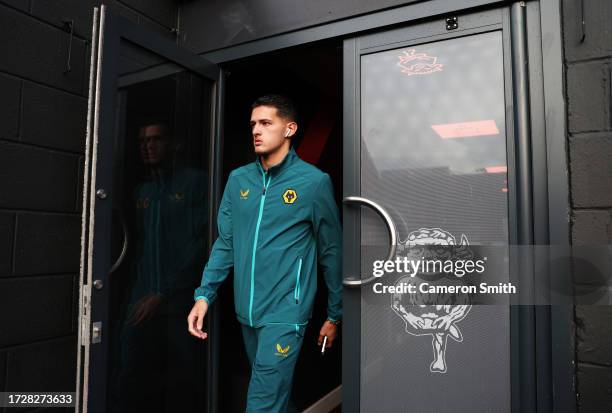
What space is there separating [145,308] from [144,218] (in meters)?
0.39

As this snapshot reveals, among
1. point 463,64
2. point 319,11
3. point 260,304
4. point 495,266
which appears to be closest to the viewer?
point 495,266

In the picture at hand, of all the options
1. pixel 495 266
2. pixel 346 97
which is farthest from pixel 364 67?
pixel 495 266

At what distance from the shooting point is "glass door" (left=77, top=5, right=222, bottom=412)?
1.57m

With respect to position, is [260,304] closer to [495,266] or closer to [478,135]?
[495,266]

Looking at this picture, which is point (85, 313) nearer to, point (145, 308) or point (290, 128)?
point (145, 308)

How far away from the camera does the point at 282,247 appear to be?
181 cm

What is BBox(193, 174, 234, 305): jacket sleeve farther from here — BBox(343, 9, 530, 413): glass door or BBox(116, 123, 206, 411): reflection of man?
BBox(343, 9, 530, 413): glass door

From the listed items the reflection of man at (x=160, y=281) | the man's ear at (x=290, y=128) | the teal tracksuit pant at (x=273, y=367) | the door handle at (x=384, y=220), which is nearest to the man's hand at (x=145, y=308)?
the reflection of man at (x=160, y=281)

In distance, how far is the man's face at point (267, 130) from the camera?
6.39 feet

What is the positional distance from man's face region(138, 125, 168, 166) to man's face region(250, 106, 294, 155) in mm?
420

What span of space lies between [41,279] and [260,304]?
2.95 feet

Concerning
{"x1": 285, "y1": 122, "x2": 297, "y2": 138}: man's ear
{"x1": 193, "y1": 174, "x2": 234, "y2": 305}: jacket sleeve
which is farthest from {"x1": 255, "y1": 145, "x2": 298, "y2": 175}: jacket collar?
{"x1": 193, "y1": 174, "x2": 234, "y2": 305}: jacket sleeve

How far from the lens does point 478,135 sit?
5.28 feet

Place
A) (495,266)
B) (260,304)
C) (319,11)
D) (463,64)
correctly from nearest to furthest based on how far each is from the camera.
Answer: (495,266)
(463,64)
(260,304)
(319,11)
